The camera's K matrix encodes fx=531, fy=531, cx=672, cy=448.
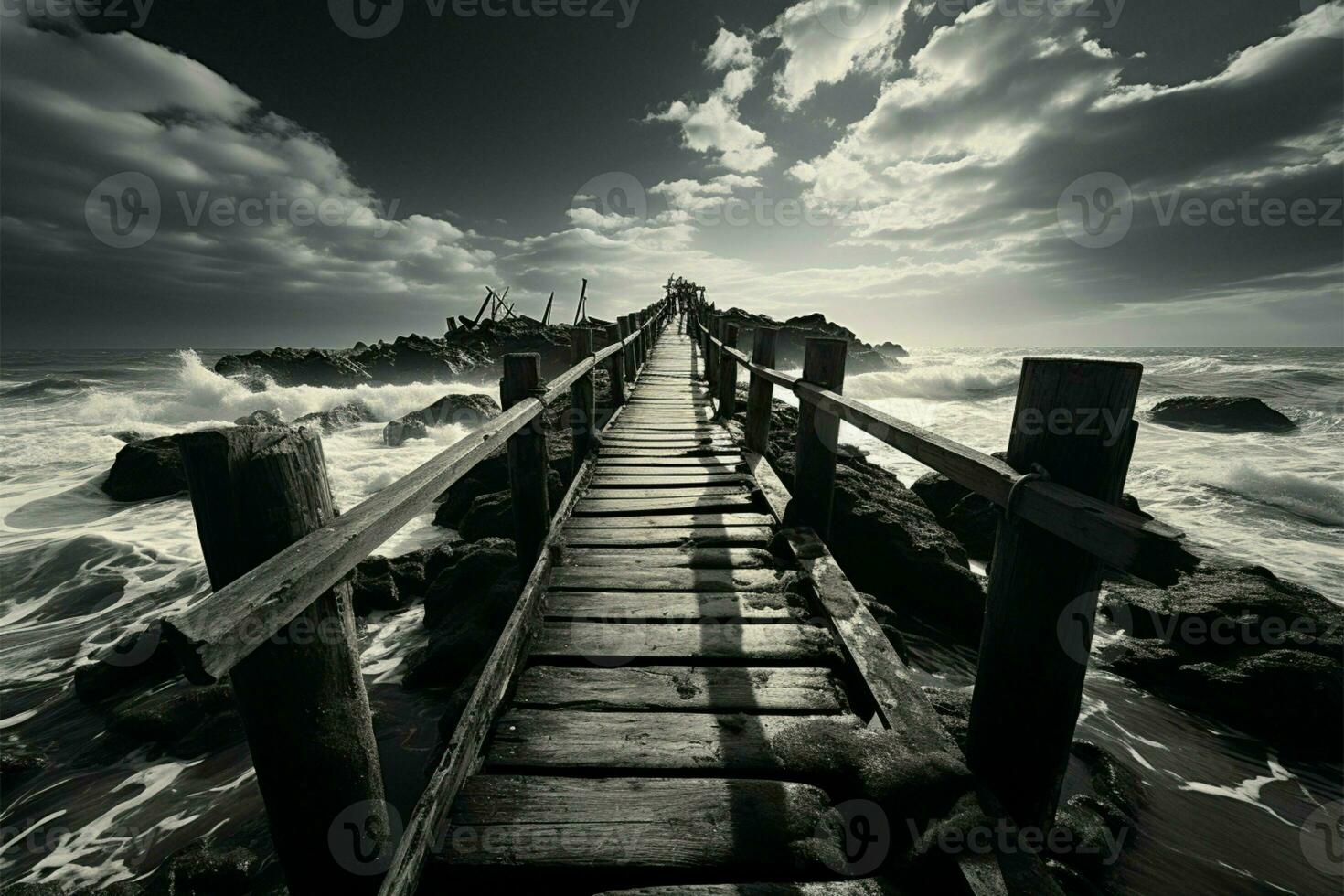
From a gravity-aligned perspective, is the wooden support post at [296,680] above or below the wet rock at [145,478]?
above

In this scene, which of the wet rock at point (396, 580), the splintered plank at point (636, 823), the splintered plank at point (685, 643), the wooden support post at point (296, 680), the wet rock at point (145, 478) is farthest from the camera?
the wet rock at point (145, 478)

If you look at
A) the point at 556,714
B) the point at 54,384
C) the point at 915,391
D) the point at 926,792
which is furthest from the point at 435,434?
the point at 54,384

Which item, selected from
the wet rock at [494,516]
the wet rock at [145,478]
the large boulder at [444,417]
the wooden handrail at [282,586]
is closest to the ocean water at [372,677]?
the wet rock at [145,478]

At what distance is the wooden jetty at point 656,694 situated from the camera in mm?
1270

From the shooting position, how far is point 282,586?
1.06m

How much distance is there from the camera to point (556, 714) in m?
2.29

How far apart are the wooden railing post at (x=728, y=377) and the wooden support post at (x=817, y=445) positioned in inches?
151

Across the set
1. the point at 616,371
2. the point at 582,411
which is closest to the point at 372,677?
the point at 582,411

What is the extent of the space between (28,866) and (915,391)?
3797 centimetres

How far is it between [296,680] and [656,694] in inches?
58.3

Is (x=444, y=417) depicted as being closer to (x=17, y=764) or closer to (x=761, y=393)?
(x=17, y=764)

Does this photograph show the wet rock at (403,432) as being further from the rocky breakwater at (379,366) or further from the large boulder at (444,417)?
the rocky breakwater at (379,366)

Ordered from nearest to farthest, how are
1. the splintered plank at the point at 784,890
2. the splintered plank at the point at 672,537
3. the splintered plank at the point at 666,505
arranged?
the splintered plank at the point at 784,890
the splintered plank at the point at 672,537
the splintered plank at the point at 666,505

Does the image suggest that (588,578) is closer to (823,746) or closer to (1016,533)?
(823,746)
